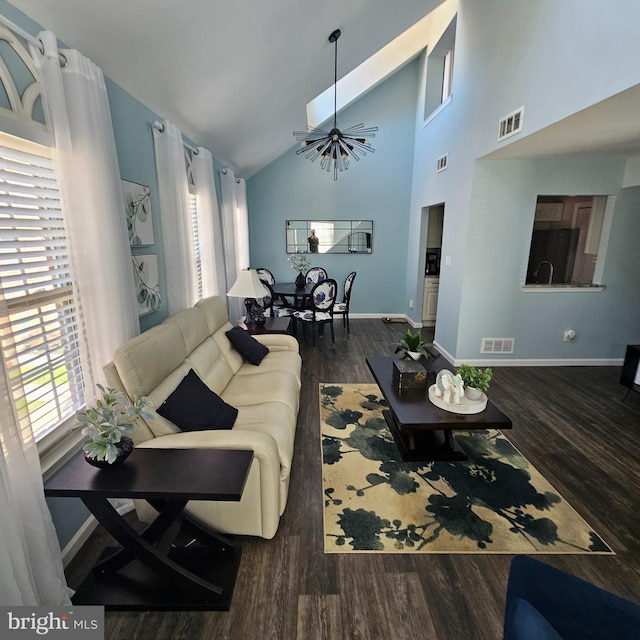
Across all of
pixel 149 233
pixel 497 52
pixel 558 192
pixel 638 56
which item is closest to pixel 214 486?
pixel 149 233

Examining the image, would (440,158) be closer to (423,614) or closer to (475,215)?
(475,215)

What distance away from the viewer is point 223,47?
91.0 inches

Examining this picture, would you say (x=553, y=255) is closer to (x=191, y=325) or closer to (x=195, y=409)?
(x=191, y=325)

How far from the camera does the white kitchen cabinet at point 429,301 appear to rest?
627 cm

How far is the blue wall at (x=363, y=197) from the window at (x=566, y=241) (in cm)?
265

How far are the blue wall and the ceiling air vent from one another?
270 cm

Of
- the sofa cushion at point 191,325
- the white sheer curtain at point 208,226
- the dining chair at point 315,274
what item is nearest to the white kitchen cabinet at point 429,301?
the dining chair at point 315,274

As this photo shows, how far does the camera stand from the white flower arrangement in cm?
624

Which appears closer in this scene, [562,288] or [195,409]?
[195,409]

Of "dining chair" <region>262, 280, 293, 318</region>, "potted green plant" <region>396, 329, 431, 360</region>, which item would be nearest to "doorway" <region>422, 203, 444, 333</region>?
"dining chair" <region>262, 280, 293, 318</region>

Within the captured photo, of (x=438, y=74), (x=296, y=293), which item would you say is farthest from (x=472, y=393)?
(x=438, y=74)

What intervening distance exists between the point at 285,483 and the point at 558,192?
422 cm

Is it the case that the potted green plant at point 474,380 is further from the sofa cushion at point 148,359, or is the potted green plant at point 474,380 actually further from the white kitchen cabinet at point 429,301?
the white kitchen cabinet at point 429,301

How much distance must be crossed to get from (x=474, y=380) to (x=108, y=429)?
7.31ft
